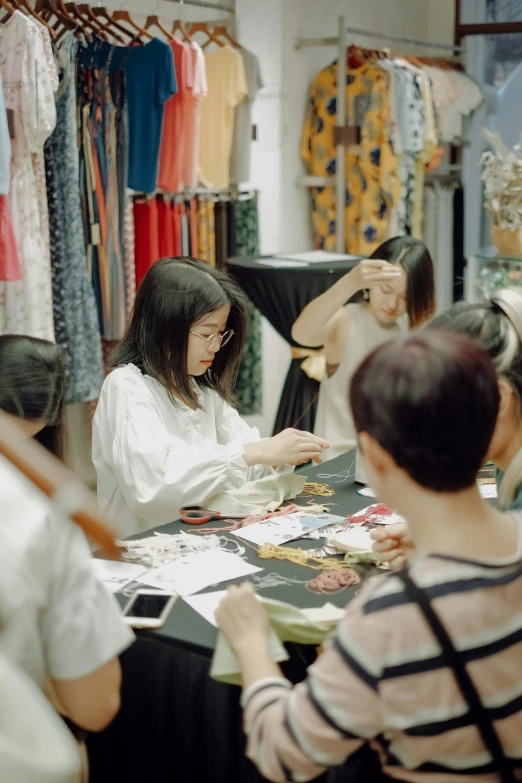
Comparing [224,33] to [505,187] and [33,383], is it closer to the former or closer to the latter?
[505,187]

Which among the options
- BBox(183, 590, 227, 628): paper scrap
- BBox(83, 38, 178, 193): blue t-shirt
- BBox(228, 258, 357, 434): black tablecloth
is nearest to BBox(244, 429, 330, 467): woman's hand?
BBox(183, 590, 227, 628): paper scrap

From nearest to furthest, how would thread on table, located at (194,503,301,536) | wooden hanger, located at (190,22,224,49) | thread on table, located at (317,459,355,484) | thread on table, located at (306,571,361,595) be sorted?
thread on table, located at (306,571,361,595) < thread on table, located at (194,503,301,536) < thread on table, located at (317,459,355,484) < wooden hanger, located at (190,22,224,49)

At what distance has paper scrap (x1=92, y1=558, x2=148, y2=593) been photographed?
1.89 metres

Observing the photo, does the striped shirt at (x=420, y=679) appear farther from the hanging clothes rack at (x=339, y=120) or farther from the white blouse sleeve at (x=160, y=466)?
the hanging clothes rack at (x=339, y=120)

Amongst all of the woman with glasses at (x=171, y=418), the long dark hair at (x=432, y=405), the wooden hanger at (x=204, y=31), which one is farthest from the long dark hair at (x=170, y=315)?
the wooden hanger at (x=204, y=31)

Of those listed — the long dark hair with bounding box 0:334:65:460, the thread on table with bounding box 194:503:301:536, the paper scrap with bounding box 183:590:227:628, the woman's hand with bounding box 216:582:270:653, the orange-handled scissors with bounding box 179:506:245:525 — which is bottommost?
the thread on table with bounding box 194:503:301:536

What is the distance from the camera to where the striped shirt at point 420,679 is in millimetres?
1151

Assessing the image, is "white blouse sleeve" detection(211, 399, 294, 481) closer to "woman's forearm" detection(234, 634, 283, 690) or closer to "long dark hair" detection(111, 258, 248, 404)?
"long dark hair" detection(111, 258, 248, 404)

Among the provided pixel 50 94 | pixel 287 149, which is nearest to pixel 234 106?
pixel 287 149

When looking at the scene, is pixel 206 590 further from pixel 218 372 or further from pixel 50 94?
pixel 50 94

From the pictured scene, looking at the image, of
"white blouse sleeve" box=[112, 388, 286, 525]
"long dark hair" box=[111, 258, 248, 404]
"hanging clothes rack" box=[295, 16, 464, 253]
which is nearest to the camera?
"white blouse sleeve" box=[112, 388, 286, 525]

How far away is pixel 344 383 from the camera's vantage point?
3604 millimetres

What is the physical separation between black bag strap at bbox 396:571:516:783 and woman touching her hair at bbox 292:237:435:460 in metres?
2.26

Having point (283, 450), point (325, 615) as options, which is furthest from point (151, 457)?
point (325, 615)
